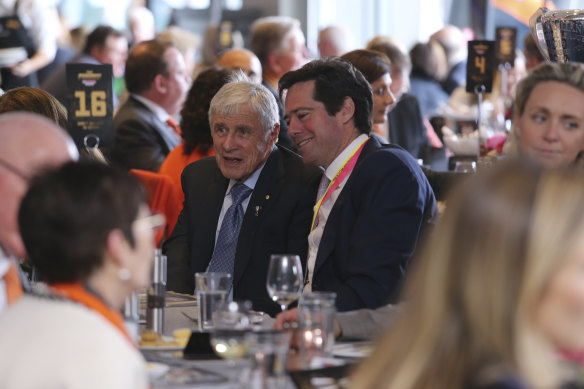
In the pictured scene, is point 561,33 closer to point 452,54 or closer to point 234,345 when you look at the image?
point 234,345

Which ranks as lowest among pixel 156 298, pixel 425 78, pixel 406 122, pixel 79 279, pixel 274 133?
pixel 406 122

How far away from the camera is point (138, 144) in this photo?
18.5 feet

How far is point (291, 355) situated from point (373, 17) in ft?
36.0

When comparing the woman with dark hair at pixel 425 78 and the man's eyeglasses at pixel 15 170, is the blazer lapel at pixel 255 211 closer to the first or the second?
the man's eyeglasses at pixel 15 170

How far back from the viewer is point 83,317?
1557mm

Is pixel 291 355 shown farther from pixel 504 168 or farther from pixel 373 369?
pixel 504 168

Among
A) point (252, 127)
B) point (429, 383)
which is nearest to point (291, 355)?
point (429, 383)

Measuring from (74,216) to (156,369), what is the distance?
62 cm

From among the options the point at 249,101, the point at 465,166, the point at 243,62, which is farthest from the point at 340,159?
the point at 243,62

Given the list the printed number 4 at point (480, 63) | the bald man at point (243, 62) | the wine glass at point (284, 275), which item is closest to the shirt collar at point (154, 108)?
the bald man at point (243, 62)

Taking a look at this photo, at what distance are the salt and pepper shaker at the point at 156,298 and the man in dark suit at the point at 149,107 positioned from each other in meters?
3.11

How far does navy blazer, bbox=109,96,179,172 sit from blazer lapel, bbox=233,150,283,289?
6.83 feet

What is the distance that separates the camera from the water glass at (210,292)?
2523 millimetres

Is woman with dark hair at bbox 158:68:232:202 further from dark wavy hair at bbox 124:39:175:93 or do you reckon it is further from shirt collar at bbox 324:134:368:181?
shirt collar at bbox 324:134:368:181
